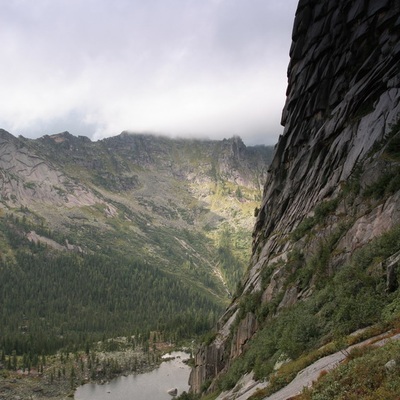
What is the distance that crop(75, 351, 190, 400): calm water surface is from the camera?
119875 millimetres

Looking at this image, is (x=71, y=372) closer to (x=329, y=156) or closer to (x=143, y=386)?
(x=143, y=386)

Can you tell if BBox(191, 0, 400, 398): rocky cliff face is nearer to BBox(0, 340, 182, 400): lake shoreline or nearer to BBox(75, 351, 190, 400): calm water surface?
BBox(75, 351, 190, 400): calm water surface

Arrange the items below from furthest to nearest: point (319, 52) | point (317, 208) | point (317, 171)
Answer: point (319, 52)
point (317, 171)
point (317, 208)

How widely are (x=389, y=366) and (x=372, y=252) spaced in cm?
1554

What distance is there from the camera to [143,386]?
130 meters

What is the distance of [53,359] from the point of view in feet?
525

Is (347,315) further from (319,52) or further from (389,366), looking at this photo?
(319,52)

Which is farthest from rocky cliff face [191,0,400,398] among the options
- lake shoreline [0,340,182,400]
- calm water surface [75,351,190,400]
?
lake shoreline [0,340,182,400]

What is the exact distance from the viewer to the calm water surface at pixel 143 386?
120 meters

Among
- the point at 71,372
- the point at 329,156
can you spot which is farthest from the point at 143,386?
the point at 329,156

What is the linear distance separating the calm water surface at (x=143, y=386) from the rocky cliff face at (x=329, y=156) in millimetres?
59287

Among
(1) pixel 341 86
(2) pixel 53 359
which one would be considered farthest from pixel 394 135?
(2) pixel 53 359

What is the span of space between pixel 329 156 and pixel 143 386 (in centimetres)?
11076

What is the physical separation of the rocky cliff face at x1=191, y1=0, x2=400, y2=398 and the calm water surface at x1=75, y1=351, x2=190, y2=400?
195 feet
